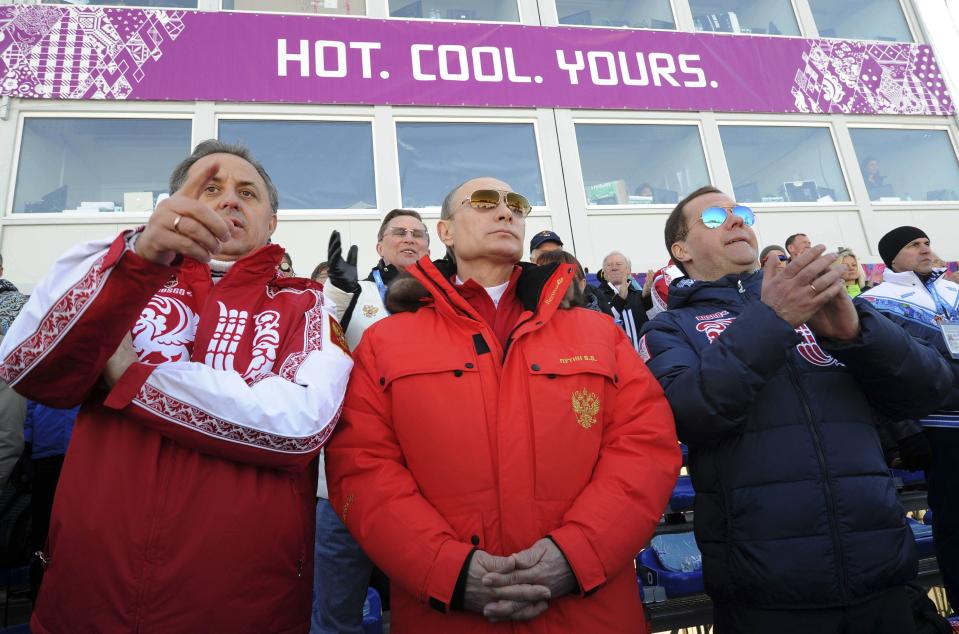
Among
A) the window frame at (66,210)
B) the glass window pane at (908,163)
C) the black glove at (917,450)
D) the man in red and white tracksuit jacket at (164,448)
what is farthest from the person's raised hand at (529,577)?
the glass window pane at (908,163)

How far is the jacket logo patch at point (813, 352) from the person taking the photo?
1.85 metres

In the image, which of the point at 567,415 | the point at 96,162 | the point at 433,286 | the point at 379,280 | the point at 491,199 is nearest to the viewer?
the point at 567,415

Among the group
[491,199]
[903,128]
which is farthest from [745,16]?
[491,199]

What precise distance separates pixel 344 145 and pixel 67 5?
439 centimetres

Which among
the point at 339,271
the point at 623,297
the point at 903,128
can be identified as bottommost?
the point at 339,271

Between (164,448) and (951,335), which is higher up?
(951,335)

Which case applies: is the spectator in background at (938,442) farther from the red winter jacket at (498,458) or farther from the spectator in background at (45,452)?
the spectator in background at (45,452)

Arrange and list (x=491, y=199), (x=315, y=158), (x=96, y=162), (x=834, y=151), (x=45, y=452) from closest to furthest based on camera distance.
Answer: (x=491, y=199) → (x=45, y=452) → (x=96, y=162) → (x=315, y=158) → (x=834, y=151)

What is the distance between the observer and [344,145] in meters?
8.34

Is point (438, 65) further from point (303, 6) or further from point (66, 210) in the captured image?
point (66, 210)

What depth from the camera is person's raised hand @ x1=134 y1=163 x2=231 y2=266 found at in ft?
3.76

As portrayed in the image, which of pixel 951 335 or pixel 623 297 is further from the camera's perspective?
pixel 623 297

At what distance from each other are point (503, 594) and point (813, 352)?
136 centimetres

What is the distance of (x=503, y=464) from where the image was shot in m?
1.52
